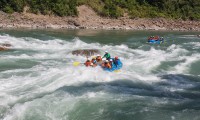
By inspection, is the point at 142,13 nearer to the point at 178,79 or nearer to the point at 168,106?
the point at 178,79

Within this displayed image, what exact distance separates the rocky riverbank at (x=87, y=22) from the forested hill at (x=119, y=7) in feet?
3.07

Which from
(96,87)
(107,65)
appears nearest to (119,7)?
(107,65)

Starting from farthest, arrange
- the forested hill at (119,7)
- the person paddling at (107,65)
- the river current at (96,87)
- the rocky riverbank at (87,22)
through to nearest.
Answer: the forested hill at (119,7) → the rocky riverbank at (87,22) → the person paddling at (107,65) → the river current at (96,87)

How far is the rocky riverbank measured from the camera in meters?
41.1

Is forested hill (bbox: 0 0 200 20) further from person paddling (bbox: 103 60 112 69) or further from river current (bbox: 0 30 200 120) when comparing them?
person paddling (bbox: 103 60 112 69)

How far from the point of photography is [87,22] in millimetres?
45062

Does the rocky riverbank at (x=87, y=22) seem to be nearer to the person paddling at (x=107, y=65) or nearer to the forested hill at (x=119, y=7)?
the forested hill at (x=119, y=7)

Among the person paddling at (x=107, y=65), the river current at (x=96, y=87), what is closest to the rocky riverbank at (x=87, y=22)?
the river current at (x=96, y=87)

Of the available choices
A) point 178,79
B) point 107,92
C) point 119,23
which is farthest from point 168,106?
point 119,23

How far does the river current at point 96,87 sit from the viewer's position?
1091 cm

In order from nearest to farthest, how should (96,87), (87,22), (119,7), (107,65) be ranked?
(96,87)
(107,65)
(87,22)
(119,7)

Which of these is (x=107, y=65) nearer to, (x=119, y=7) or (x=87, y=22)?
(x=87, y=22)

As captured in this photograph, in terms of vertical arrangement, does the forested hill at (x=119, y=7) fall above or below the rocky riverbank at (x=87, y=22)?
above

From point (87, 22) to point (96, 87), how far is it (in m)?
32.1
